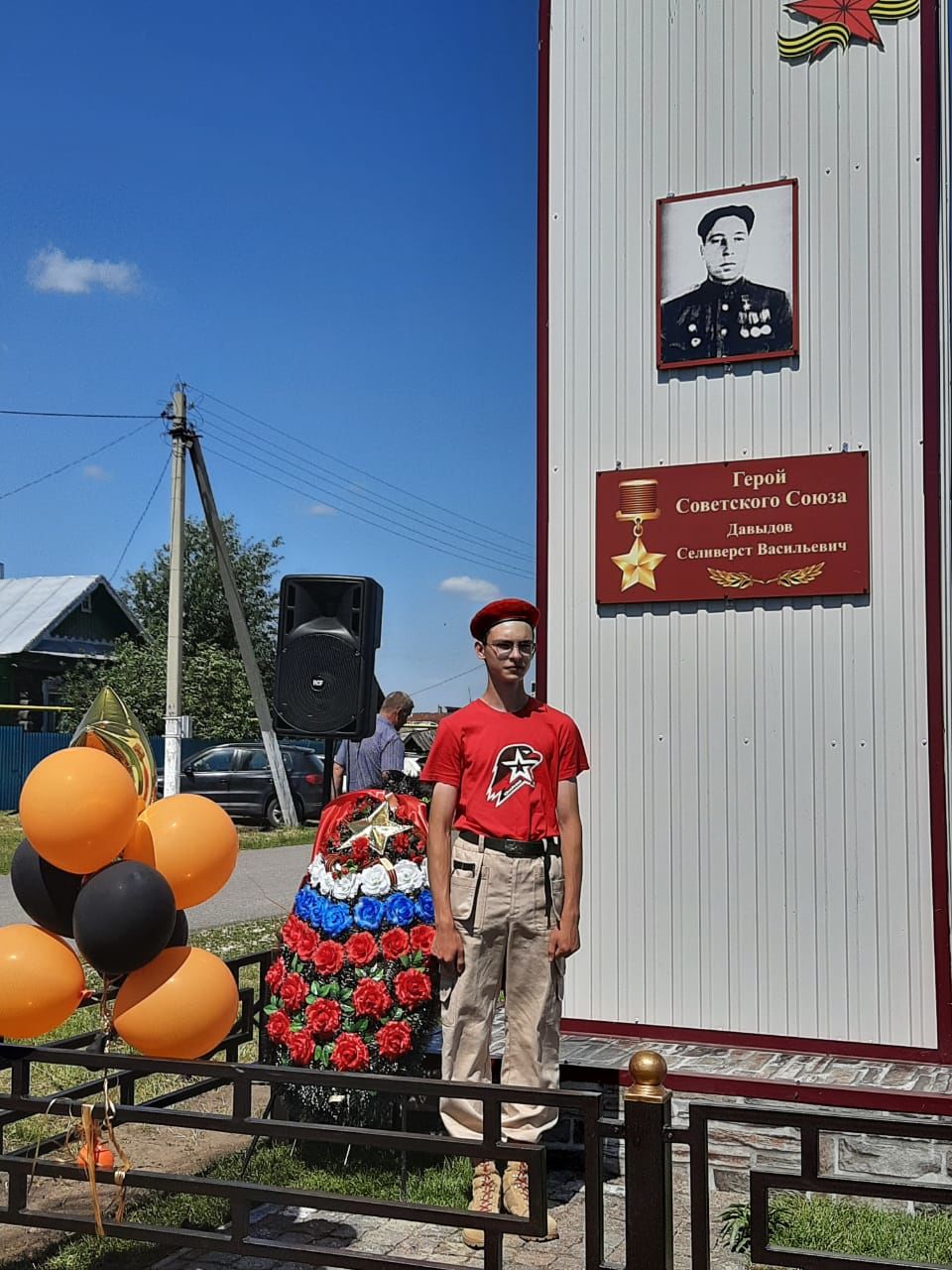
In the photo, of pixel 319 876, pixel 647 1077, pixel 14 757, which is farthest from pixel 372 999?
pixel 14 757

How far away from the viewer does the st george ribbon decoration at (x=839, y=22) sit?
223 inches

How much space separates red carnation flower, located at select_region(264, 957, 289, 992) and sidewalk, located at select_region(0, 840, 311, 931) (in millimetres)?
6275

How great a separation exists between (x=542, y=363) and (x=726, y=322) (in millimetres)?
850

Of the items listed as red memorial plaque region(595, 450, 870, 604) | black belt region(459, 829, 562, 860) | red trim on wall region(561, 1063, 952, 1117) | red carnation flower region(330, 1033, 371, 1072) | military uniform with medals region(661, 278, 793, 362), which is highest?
military uniform with medals region(661, 278, 793, 362)

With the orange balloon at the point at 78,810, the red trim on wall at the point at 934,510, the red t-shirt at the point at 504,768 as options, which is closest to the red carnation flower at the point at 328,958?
the red t-shirt at the point at 504,768

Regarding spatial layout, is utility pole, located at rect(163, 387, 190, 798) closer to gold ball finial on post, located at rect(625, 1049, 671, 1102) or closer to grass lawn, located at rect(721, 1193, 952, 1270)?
grass lawn, located at rect(721, 1193, 952, 1270)

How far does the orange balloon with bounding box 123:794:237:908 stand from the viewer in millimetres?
4008

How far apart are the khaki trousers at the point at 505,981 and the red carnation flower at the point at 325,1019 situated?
1.84 ft

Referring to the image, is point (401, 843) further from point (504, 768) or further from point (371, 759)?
point (371, 759)

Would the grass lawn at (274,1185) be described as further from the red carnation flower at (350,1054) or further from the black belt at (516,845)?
the black belt at (516,845)

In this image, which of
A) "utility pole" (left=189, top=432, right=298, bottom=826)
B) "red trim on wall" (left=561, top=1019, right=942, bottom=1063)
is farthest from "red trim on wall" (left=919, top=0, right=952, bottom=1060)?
"utility pole" (left=189, top=432, right=298, bottom=826)

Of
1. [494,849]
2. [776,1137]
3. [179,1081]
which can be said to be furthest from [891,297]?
[179,1081]

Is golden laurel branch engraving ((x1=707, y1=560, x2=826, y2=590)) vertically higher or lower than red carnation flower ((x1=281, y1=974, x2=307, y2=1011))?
higher

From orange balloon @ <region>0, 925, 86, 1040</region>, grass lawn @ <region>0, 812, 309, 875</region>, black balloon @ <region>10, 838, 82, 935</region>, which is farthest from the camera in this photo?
grass lawn @ <region>0, 812, 309, 875</region>
